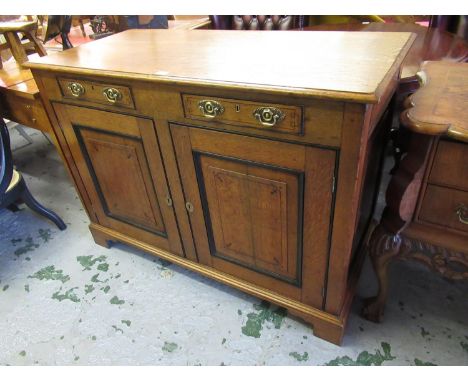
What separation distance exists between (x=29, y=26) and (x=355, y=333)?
2.11m

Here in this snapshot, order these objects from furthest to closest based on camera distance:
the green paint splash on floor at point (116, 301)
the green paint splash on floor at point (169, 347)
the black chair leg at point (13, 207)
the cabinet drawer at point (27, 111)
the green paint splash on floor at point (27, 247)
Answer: the black chair leg at point (13, 207) < the green paint splash on floor at point (27, 247) < the cabinet drawer at point (27, 111) < the green paint splash on floor at point (116, 301) < the green paint splash on floor at point (169, 347)

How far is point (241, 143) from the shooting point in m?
0.90

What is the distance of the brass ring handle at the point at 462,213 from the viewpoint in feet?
2.76

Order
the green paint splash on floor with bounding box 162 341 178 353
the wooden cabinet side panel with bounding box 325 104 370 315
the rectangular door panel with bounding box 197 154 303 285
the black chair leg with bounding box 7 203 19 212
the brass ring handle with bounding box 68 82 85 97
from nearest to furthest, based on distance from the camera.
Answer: the wooden cabinet side panel with bounding box 325 104 370 315 < the rectangular door panel with bounding box 197 154 303 285 < the brass ring handle with bounding box 68 82 85 97 < the green paint splash on floor with bounding box 162 341 178 353 < the black chair leg with bounding box 7 203 19 212

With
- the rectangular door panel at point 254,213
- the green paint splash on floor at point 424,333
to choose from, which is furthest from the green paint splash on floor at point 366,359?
the rectangular door panel at point 254,213

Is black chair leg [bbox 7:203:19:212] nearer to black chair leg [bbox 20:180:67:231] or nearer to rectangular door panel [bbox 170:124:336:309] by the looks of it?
black chair leg [bbox 20:180:67:231]

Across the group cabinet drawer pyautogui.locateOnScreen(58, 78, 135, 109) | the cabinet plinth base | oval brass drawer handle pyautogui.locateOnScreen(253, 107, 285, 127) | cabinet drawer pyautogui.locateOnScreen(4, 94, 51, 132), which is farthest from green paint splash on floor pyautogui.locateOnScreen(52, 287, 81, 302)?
oval brass drawer handle pyautogui.locateOnScreen(253, 107, 285, 127)

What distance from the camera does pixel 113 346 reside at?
122 cm

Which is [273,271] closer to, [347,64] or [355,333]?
[355,333]

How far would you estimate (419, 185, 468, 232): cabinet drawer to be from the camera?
2.75 ft

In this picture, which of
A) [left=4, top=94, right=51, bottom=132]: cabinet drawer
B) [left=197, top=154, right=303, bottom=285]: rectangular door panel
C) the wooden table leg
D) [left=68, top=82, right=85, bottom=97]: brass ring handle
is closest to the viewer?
the wooden table leg

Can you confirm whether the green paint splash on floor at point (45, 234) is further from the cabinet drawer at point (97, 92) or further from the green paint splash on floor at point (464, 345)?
the green paint splash on floor at point (464, 345)

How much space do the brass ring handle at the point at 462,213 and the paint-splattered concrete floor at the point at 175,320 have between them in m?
0.52

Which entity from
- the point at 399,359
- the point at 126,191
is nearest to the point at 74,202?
the point at 126,191
